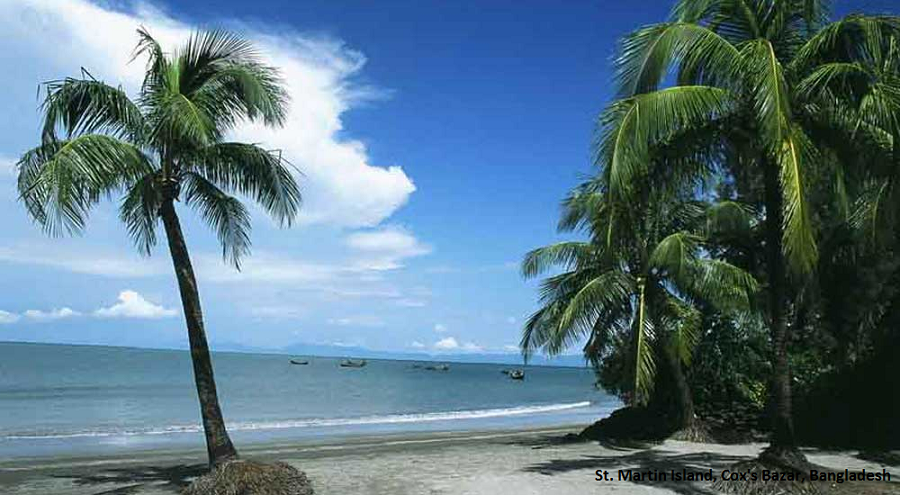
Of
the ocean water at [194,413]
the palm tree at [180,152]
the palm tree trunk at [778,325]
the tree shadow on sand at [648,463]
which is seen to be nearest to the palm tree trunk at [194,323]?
the palm tree at [180,152]

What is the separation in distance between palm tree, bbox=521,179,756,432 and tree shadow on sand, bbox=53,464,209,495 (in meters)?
8.39

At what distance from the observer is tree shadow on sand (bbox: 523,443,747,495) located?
12.3 m

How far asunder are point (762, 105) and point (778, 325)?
3178mm

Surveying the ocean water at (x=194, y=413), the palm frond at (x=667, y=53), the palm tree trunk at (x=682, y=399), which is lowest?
the ocean water at (x=194, y=413)

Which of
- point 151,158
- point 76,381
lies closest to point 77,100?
point 151,158

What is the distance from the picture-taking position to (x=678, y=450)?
51.0 feet

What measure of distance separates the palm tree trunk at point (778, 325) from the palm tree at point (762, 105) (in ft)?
0.05

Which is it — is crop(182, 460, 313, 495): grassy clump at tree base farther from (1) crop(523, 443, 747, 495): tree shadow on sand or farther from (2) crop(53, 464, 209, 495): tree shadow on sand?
(1) crop(523, 443, 747, 495): tree shadow on sand

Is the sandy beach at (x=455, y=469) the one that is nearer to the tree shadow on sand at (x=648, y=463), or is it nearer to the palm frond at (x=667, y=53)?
the tree shadow on sand at (x=648, y=463)

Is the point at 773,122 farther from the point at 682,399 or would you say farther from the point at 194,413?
the point at 194,413

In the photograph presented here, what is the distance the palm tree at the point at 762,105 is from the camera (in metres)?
9.06

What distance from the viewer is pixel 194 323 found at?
36.8 ft

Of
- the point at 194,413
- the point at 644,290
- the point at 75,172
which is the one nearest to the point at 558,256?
the point at 644,290

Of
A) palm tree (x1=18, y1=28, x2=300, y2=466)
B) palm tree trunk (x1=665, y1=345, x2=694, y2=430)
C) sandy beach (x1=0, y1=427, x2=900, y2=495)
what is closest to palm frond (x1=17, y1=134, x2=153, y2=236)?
palm tree (x1=18, y1=28, x2=300, y2=466)
